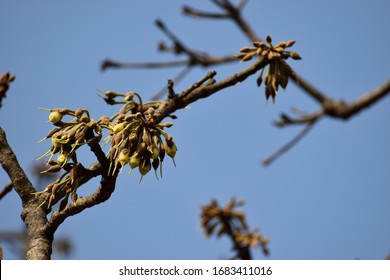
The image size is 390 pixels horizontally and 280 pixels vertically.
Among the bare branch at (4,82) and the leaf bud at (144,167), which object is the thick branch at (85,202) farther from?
the bare branch at (4,82)

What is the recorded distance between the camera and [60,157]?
3.34 metres

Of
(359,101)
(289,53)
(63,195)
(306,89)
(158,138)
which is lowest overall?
(359,101)

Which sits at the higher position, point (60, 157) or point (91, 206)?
point (60, 157)

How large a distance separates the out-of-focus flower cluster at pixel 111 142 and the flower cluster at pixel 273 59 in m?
0.81

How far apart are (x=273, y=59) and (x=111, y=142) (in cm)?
121

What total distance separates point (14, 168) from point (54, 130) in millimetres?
442

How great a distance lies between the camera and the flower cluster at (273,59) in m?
3.77

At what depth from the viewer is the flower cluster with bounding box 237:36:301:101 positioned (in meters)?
3.77

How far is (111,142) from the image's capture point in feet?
11.1

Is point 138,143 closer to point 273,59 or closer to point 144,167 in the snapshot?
point 144,167
